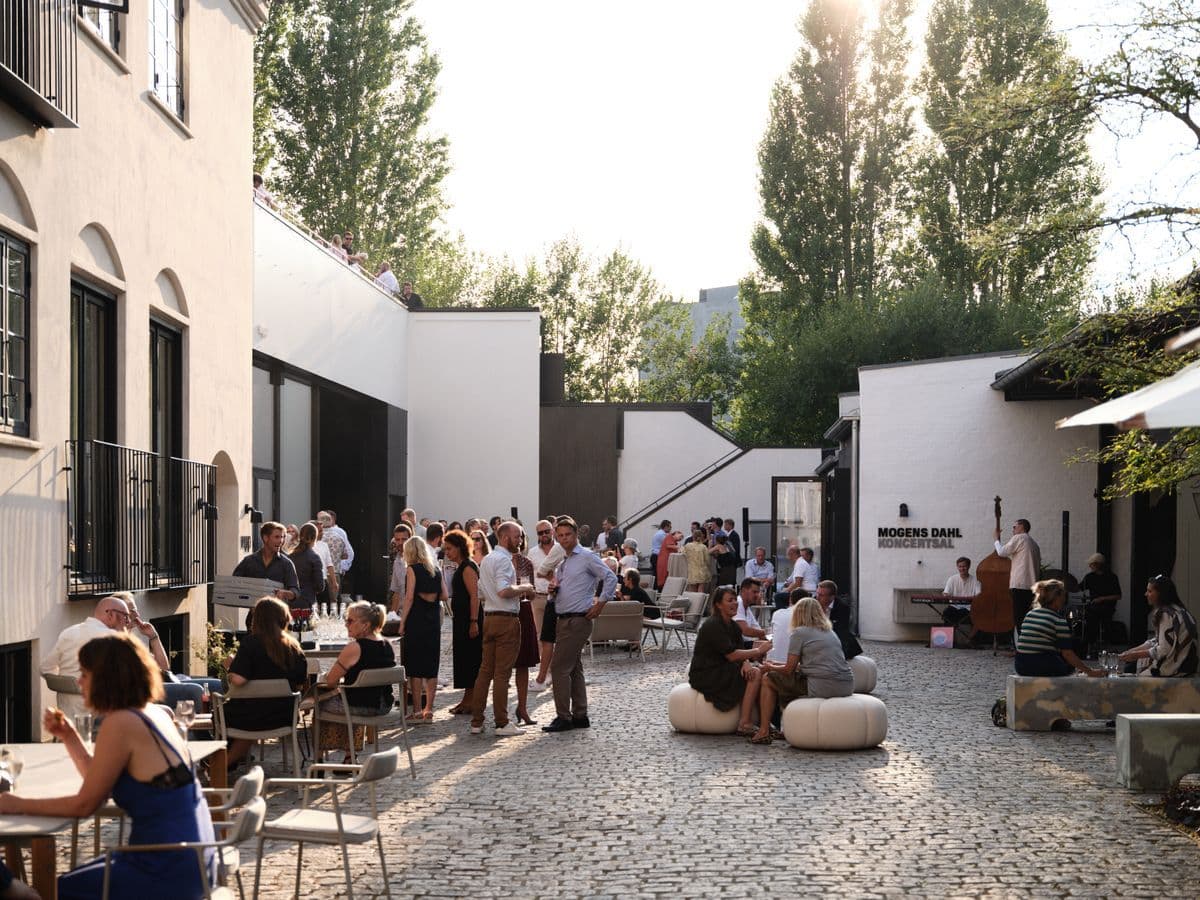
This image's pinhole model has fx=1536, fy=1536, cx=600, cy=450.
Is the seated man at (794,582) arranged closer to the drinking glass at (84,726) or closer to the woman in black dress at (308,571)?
the woman in black dress at (308,571)

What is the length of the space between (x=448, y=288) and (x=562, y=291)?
4884 mm

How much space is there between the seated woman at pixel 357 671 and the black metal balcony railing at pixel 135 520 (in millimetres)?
2079

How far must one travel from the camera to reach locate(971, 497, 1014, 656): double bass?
21453 mm

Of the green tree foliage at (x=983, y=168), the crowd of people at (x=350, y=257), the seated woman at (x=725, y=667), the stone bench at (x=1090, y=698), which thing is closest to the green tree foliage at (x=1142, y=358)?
the stone bench at (x=1090, y=698)

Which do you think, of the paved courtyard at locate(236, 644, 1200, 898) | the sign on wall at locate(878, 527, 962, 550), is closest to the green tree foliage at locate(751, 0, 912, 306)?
the sign on wall at locate(878, 527, 962, 550)

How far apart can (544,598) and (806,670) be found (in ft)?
19.1

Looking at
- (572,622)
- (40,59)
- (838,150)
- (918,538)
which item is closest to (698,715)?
(572,622)

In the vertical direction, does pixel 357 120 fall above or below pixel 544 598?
above

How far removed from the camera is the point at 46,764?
6797mm

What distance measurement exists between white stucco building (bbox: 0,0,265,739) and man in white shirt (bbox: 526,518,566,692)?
323cm

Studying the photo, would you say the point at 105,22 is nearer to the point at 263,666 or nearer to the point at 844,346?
the point at 263,666

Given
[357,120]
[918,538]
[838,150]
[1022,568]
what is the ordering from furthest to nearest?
[838,150]
[357,120]
[918,538]
[1022,568]

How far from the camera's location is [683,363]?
65188 mm

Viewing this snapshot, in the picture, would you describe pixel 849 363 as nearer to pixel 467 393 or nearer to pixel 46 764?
pixel 467 393
